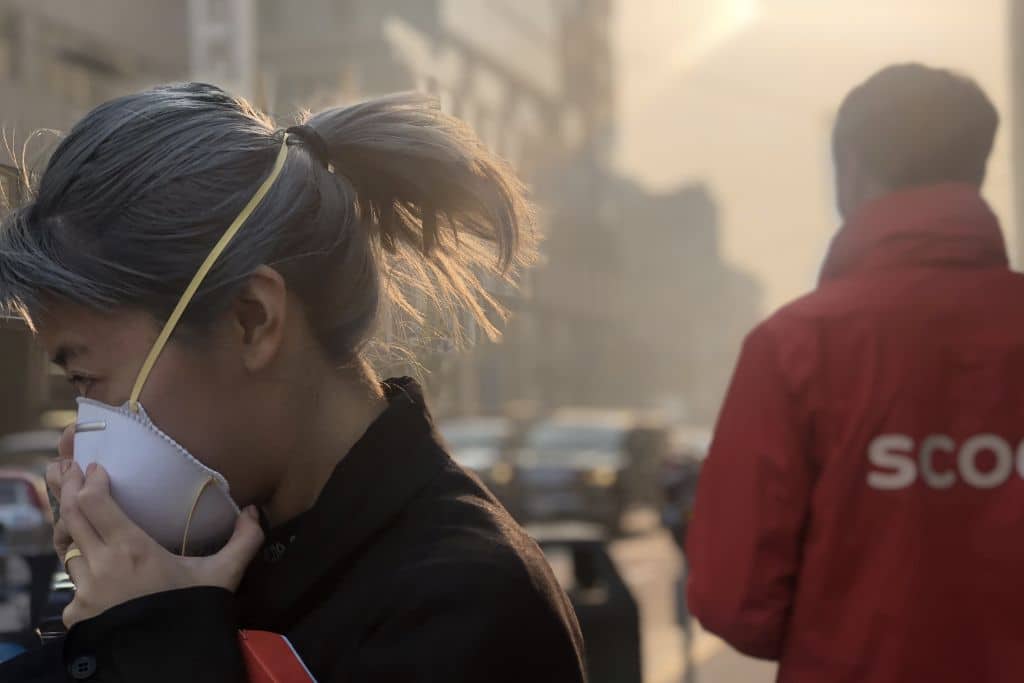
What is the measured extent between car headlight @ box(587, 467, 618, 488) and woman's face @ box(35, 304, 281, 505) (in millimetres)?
16271

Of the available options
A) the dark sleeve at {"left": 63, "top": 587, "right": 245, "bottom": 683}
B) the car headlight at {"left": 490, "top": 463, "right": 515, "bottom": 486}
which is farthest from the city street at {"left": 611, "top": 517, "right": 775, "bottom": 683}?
the dark sleeve at {"left": 63, "top": 587, "right": 245, "bottom": 683}

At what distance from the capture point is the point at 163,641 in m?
1.32

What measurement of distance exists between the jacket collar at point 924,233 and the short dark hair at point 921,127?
0.14ft

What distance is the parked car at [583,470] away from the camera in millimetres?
17406

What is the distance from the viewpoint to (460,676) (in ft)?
4.22

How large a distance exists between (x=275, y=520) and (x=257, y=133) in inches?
16.4

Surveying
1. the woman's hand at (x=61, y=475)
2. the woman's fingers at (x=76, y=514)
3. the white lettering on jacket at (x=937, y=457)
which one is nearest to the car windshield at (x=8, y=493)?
the woman's hand at (x=61, y=475)

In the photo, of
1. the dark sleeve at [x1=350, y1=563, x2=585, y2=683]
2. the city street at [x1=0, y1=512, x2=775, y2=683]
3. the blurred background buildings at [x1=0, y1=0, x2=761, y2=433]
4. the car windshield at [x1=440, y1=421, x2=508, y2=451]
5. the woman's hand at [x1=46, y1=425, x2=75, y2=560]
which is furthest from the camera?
the car windshield at [x1=440, y1=421, x2=508, y2=451]

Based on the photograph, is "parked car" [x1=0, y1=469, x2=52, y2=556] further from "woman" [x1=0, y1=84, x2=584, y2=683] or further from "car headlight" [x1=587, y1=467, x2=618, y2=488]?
"car headlight" [x1=587, y1=467, x2=618, y2=488]

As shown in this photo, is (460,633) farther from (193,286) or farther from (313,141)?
(313,141)

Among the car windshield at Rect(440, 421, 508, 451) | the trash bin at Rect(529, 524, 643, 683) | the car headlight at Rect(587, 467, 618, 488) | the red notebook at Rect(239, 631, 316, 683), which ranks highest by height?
the red notebook at Rect(239, 631, 316, 683)

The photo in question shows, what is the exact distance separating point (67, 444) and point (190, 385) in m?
0.23

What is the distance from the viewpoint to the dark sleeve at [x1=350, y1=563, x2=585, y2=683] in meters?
1.29

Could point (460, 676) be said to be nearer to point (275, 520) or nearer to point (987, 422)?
point (275, 520)
